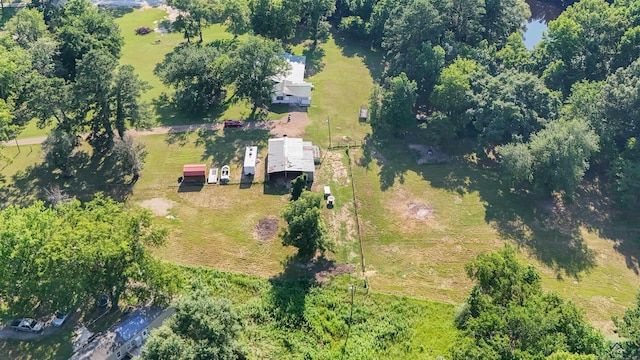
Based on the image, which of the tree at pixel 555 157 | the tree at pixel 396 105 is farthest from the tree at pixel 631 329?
the tree at pixel 396 105

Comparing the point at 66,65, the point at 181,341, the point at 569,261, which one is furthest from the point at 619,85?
the point at 66,65

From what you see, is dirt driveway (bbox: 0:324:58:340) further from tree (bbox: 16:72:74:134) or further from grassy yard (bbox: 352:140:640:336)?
grassy yard (bbox: 352:140:640:336)

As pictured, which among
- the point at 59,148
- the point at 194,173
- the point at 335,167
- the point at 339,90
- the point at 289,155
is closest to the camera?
the point at 59,148

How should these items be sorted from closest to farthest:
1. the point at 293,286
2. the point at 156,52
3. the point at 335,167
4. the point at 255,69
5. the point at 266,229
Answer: the point at 293,286
the point at 266,229
the point at 335,167
the point at 255,69
the point at 156,52

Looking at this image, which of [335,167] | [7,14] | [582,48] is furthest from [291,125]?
[7,14]

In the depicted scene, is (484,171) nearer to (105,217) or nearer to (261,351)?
(261,351)

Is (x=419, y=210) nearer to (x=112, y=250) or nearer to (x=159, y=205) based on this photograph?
(x=159, y=205)

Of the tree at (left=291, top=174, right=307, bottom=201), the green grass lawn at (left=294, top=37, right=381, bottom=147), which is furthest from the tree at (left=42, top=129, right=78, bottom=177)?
the green grass lawn at (left=294, top=37, right=381, bottom=147)
